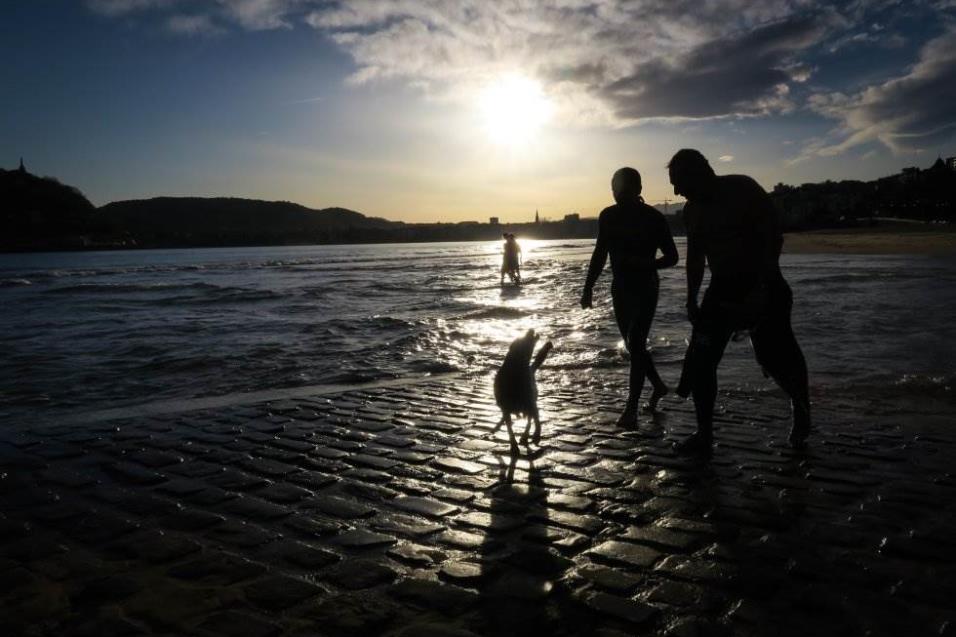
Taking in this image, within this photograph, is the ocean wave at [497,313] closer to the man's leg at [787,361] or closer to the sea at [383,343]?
the sea at [383,343]

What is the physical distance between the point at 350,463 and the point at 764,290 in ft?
10.6

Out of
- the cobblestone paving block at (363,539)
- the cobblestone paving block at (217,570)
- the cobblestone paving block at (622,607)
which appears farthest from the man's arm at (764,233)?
the cobblestone paving block at (217,570)

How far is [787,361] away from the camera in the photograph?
485 cm

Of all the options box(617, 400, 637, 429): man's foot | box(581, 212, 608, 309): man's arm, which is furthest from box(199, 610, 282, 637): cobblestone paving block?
box(581, 212, 608, 309): man's arm

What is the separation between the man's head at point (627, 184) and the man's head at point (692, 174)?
1.09 meters

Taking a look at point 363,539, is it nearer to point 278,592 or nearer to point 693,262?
point 278,592

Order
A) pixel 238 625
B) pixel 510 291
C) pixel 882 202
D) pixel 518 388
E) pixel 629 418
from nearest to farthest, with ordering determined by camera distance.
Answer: pixel 238 625 → pixel 518 388 → pixel 629 418 → pixel 510 291 → pixel 882 202

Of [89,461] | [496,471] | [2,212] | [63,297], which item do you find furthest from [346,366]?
[2,212]

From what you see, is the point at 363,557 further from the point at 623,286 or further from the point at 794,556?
the point at 623,286

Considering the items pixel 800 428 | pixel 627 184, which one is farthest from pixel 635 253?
pixel 800 428

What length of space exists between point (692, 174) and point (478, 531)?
116 inches

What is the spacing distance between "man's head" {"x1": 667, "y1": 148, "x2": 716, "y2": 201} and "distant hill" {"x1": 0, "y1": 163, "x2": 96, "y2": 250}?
174m

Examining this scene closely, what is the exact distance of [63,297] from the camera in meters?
24.3

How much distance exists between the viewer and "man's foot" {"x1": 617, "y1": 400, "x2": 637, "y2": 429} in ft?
18.5
